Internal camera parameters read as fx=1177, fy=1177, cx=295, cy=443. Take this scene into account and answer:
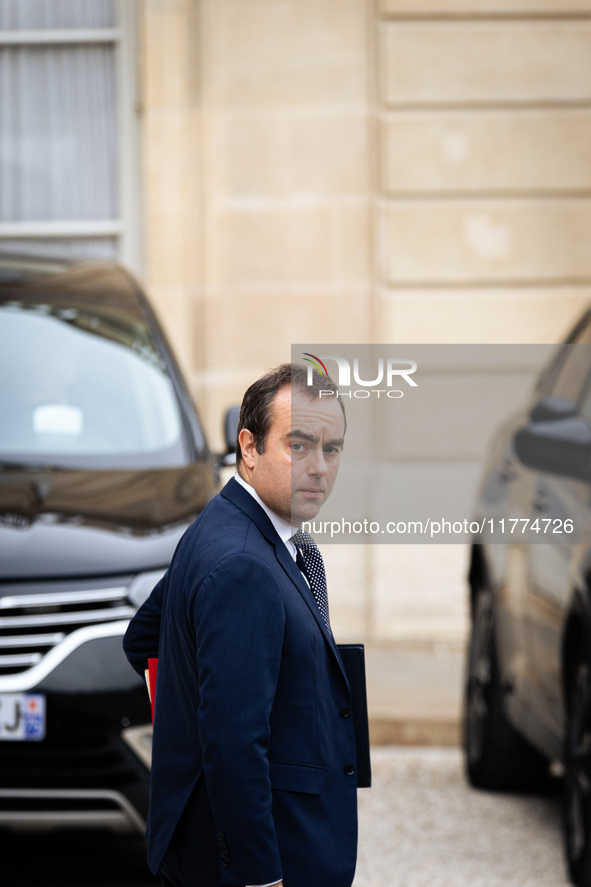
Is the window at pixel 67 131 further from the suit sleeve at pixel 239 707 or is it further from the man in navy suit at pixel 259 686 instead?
the suit sleeve at pixel 239 707

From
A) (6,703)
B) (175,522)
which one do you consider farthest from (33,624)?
(175,522)

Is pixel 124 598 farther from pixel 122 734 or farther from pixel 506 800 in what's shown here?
pixel 506 800

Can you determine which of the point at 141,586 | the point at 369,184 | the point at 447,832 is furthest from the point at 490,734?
the point at 369,184

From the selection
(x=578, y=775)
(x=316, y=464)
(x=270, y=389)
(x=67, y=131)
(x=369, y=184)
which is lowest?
(x=578, y=775)

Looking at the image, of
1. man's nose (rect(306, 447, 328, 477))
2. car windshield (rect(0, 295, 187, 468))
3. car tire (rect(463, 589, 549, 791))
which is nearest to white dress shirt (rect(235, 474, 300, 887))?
man's nose (rect(306, 447, 328, 477))

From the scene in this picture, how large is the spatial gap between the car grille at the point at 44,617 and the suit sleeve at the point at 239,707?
1.70 m

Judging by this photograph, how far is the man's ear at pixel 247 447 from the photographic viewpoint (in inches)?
71.7

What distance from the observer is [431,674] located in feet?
21.1

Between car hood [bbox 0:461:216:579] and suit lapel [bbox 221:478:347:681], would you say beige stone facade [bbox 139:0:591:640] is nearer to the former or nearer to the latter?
car hood [bbox 0:461:216:579]

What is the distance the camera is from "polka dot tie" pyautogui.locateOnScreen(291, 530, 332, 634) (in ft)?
6.09

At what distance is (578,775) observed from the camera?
359cm

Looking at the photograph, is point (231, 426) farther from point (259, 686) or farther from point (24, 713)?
point (259, 686)

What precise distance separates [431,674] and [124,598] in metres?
3.43

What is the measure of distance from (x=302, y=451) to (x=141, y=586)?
1.69 meters
